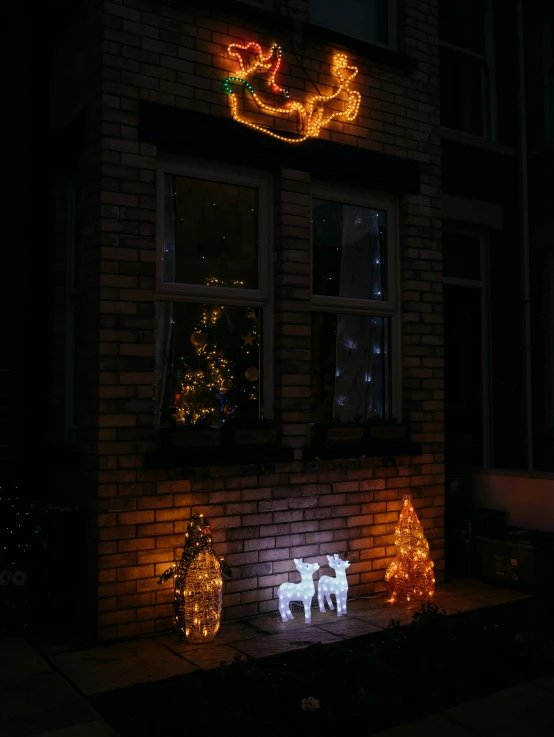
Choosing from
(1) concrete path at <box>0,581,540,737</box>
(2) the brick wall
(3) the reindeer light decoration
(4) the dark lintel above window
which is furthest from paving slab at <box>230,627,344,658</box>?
(3) the reindeer light decoration

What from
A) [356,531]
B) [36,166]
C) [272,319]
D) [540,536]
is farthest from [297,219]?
[540,536]

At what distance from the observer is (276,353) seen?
5.93m

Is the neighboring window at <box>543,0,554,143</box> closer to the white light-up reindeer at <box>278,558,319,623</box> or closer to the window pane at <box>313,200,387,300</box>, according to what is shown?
the window pane at <box>313,200,387,300</box>

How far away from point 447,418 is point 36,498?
4.61 metres

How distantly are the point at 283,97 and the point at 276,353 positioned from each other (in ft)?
6.88

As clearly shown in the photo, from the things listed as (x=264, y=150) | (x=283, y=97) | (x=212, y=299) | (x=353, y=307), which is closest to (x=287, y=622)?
(x=212, y=299)

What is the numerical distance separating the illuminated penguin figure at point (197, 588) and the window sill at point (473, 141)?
5.41 meters

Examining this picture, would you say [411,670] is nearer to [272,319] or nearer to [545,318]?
[272,319]

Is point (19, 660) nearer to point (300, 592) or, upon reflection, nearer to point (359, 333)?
point (300, 592)

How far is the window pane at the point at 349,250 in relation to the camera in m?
6.39

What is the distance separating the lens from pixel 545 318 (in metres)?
8.99

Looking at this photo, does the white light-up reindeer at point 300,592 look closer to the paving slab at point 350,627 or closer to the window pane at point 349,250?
the paving slab at point 350,627

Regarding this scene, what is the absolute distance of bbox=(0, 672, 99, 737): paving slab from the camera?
12.1 feet

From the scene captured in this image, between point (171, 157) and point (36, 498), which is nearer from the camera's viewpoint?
point (171, 157)
